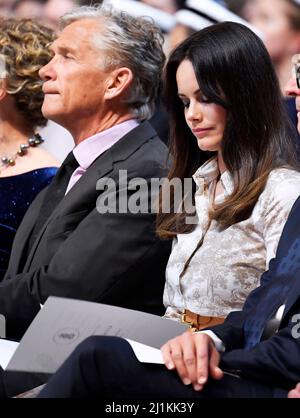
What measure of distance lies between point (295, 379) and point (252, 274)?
2.09 ft

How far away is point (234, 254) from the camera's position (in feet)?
9.00

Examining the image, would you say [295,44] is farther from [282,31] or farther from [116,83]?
[116,83]

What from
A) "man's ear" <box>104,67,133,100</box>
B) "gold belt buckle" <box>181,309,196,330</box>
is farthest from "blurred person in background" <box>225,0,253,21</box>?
"gold belt buckle" <box>181,309,196,330</box>

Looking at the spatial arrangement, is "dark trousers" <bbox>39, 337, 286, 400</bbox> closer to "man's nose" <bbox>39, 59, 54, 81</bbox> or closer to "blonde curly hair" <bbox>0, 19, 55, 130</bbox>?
"man's nose" <bbox>39, 59, 54, 81</bbox>

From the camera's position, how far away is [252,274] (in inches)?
108

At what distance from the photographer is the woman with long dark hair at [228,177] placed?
2.74m

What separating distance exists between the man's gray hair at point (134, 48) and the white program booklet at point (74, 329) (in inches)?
53.9

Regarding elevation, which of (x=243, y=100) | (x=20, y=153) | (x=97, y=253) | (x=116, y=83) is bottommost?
(x=20, y=153)

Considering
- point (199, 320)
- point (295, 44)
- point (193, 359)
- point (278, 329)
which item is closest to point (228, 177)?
point (199, 320)

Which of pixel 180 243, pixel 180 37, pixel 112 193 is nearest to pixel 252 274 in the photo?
pixel 180 243

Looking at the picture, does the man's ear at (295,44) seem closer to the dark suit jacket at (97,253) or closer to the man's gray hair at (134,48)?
the man's gray hair at (134,48)

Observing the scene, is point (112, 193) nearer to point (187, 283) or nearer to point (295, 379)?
point (187, 283)

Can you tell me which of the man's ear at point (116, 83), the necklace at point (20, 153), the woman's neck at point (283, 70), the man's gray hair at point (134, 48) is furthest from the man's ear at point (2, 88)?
the woman's neck at point (283, 70)

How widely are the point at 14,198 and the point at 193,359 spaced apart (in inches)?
76.6
